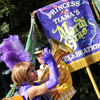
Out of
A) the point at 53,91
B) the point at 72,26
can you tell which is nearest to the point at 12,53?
the point at 53,91

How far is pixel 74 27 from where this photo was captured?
13.8 feet

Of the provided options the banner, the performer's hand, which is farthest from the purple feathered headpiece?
the banner

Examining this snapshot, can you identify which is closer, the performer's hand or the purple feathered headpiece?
the performer's hand

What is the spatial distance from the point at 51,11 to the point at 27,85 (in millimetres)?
2250

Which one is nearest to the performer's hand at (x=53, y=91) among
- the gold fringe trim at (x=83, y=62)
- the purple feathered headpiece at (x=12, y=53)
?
the purple feathered headpiece at (x=12, y=53)

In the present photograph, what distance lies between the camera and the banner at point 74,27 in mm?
4203

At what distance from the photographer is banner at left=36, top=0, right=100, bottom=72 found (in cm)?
420

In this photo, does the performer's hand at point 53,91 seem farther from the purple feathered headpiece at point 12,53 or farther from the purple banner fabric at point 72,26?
the purple banner fabric at point 72,26

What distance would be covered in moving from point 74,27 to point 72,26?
38mm

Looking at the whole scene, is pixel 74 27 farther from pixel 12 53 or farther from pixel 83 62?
pixel 12 53

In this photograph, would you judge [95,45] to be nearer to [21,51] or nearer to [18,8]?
[21,51]

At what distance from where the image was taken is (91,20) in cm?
425

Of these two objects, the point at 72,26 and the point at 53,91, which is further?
the point at 72,26

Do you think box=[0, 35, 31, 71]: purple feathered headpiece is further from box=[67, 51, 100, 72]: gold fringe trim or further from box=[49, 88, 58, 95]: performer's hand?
box=[67, 51, 100, 72]: gold fringe trim
